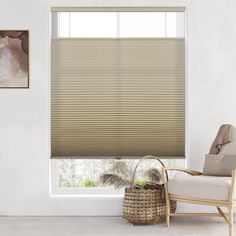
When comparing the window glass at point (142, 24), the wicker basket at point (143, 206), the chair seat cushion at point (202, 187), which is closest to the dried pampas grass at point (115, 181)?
the wicker basket at point (143, 206)

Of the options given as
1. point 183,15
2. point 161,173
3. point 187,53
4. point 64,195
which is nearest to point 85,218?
point 64,195

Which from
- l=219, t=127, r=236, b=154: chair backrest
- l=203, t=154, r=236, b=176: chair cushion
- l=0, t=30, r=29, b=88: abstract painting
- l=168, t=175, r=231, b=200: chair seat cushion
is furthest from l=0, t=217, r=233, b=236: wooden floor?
l=0, t=30, r=29, b=88: abstract painting

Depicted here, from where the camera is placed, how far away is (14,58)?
568 centimetres

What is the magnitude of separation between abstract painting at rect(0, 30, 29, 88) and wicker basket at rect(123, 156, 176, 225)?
166 cm

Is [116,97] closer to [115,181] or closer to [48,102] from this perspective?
[48,102]

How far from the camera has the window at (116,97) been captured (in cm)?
573

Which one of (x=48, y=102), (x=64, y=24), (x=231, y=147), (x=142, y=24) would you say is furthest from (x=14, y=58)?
(x=231, y=147)

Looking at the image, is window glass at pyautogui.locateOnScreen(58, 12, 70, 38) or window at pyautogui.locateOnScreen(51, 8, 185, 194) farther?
window glass at pyautogui.locateOnScreen(58, 12, 70, 38)

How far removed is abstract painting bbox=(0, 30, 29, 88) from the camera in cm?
567

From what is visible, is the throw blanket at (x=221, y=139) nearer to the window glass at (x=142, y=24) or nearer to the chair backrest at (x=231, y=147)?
the chair backrest at (x=231, y=147)

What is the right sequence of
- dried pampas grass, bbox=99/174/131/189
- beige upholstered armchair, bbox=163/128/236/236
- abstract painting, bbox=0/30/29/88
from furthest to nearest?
abstract painting, bbox=0/30/29/88, dried pampas grass, bbox=99/174/131/189, beige upholstered armchair, bbox=163/128/236/236

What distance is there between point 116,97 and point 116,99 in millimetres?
21

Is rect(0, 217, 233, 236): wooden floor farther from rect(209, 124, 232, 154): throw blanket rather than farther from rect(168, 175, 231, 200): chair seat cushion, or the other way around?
rect(209, 124, 232, 154): throw blanket

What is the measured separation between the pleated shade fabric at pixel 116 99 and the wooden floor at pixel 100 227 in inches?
28.4
